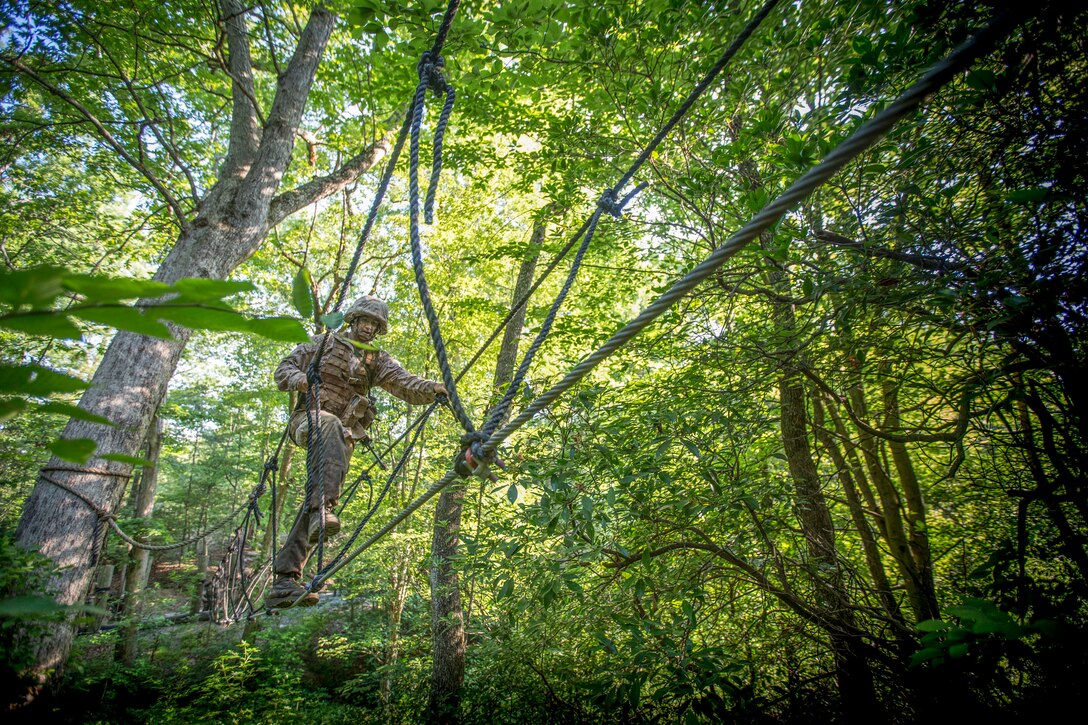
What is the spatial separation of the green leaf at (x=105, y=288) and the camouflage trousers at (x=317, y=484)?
2582 millimetres

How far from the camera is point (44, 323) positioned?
521mm

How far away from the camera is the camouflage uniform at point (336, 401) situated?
303 cm

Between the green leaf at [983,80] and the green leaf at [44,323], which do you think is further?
the green leaf at [983,80]

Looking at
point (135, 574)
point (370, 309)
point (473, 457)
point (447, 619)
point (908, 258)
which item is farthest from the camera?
point (135, 574)

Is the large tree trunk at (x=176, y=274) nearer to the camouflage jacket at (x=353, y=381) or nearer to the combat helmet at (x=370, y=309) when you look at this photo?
the camouflage jacket at (x=353, y=381)

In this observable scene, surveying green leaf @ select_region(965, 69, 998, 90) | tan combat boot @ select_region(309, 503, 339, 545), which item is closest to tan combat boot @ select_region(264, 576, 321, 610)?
tan combat boot @ select_region(309, 503, 339, 545)

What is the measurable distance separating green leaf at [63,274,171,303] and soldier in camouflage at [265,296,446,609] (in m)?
2.44

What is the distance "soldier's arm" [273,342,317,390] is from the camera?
307 cm

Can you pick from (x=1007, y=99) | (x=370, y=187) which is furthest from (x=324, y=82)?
(x=1007, y=99)

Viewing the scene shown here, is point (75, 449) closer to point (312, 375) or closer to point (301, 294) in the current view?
point (301, 294)

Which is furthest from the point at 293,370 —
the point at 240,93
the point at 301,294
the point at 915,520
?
the point at 915,520

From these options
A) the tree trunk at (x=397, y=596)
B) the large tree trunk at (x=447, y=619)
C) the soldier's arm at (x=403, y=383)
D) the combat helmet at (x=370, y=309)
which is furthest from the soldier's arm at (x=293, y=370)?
the tree trunk at (x=397, y=596)

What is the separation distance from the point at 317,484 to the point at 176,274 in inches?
82.7

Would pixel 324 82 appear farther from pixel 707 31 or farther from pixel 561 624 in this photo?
pixel 561 624
